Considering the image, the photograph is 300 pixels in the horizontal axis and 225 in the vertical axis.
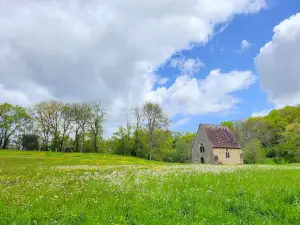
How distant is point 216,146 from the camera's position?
258ft

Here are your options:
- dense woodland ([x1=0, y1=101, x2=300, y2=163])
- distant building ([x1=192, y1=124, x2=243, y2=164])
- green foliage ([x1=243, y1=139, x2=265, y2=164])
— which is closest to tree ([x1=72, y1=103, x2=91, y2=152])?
dense woodland ([x1=0, y1=101, x2=300, y2=163])

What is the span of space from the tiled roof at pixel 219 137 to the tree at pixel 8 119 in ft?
218

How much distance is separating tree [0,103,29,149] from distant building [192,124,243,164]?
212 ft

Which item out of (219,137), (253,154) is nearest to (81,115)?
(219,137)

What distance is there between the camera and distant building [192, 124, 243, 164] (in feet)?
259

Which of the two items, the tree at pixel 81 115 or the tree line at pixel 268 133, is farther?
the tree at pixel 81 115

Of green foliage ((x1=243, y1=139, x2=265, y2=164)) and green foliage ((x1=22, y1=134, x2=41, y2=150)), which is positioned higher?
green foliage ((x1=22, y1=134, x2=41, y2=150))

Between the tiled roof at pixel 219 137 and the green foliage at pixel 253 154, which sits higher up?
the tiled roof at pixel 219 137

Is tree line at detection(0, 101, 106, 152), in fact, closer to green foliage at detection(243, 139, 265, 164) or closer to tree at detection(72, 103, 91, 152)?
tree at detection(72, 103, 91, 152)

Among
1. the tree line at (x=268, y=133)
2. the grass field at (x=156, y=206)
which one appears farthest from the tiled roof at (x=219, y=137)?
the grass field at (x=156, y=206)

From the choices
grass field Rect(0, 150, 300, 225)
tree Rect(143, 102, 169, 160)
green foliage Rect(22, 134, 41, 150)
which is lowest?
grass field Rect(0, 150, 300, 225)

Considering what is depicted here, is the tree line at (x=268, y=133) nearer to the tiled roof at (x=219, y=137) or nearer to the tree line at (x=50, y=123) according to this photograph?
the tiled roof at (x=219, y=137)

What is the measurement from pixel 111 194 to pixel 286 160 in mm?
82554

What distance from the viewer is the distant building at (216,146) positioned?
7894 cm
